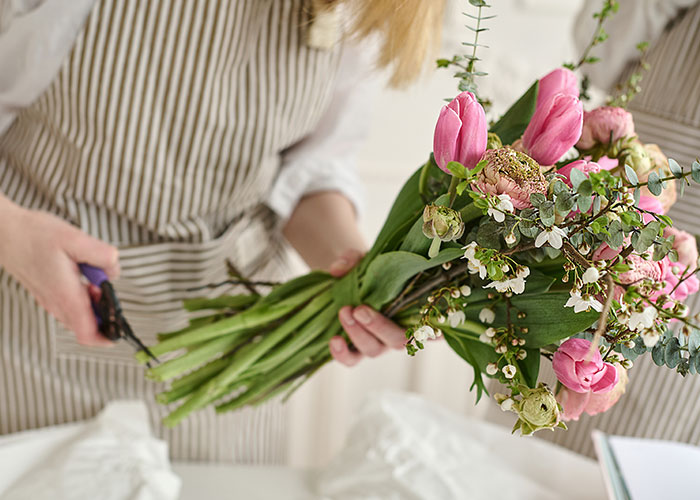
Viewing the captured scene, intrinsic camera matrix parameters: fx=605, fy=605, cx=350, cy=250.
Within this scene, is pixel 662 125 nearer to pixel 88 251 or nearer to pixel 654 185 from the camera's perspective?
pixel 654 185

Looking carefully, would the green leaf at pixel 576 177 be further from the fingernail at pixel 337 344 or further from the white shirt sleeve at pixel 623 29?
the white shirt sleeve at pixel 623 29

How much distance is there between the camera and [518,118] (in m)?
0.41

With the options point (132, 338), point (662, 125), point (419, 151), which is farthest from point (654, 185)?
point (419, 151)

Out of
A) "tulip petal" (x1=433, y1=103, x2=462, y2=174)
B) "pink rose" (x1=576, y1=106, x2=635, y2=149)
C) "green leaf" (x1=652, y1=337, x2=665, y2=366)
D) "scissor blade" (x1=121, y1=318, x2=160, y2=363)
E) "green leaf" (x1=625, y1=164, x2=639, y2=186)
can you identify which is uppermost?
"pink rose" (x1=576, y1=106, x2=635, y2=149)

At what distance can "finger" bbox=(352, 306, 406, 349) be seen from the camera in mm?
494

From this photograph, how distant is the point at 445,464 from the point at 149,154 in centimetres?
Result: 49

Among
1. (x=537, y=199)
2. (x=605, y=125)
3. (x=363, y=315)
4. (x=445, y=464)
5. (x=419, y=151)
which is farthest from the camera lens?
(x=419, y=151)

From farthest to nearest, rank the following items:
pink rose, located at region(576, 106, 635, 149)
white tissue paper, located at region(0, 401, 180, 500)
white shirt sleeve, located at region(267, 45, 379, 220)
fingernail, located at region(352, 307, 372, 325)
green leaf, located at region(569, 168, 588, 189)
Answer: white shirt sleeve, located at region(267, 45, 379, 220)
white tissue paper, located at region(0, 401, 180, 500)
fingernail, located at region(352, 307, 372, 325)
pink rose, located at region(576, 106, 635, 149)
green leaf, located at region(569, 168, 588, 189)

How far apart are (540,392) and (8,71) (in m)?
0.60

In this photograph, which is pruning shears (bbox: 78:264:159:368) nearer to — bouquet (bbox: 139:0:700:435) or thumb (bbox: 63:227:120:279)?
thumb (bbox: 63:227:120:279)

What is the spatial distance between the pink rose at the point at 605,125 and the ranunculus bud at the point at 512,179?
115mm

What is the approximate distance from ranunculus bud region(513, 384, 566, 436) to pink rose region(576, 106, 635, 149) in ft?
0.58

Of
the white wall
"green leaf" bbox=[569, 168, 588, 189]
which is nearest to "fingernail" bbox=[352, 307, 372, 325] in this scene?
"green leaf" bbox=[569, 168, 588, 189]

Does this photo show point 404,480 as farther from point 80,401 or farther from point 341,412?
point 341,412
